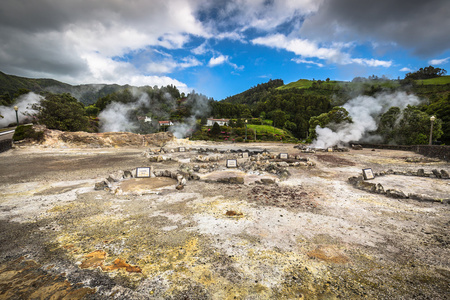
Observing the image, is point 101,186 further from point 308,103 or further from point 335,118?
point 308,103

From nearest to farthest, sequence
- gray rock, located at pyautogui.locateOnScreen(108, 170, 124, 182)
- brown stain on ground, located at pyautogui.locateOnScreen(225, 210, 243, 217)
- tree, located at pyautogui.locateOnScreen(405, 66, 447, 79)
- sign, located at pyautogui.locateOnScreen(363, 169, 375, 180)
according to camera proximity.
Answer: brown stain on ground, located at pyautogui.locateOnScreen(225, 210, 243, 217) < gray rock, located at pyautogui.locateOnScreen(108, 170, 124, 182) < sign, located at pyautogui.locateOnScreen(363, 169, 375, 180) < tree, located at pyautogui.locateOnScreen(405, 66, 447, 79)

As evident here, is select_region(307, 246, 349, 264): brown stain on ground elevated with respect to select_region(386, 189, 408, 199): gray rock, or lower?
lower

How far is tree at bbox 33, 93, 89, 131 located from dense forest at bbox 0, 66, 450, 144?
0.20 meters

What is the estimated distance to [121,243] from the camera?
425cm

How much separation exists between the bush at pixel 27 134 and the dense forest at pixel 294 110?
592 centimetres

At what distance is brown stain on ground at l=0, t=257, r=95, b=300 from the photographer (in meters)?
2.89

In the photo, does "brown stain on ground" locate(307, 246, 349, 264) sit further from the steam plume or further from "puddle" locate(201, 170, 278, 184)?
the steam plume

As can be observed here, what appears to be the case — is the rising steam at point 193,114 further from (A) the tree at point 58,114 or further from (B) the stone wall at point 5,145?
(B) the stone wall at point 5,145

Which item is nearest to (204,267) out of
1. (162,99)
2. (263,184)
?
(263,184)

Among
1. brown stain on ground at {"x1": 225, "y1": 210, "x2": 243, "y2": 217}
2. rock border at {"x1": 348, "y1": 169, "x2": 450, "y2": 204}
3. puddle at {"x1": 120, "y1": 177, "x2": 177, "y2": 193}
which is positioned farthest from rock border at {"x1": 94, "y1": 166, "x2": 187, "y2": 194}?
rock border at {"x1": 348, "y1": 169, "x2": 450, "y2": 204}

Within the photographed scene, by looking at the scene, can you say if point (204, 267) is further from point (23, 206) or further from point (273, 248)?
point (23, 206)

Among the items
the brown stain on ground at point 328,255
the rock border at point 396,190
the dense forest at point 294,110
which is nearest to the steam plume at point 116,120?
the dense forest at point 294,110

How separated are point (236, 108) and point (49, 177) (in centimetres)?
8356

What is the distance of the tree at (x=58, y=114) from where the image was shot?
28859 mm
